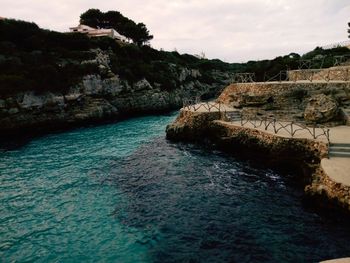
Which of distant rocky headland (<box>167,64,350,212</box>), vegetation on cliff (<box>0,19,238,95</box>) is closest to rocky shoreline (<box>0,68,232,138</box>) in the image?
vegetation on cliff (<box>0,19,238,95</box>)

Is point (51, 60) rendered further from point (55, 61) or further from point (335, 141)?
point (335, 141)

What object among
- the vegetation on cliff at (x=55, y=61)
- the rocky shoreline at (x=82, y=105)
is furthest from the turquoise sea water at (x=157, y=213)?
the vegetation on cliff at (x=55, y=61)

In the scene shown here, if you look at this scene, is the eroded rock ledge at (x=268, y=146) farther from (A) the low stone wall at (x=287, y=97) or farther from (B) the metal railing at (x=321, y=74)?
(B) the metal railing at (x=321, y=74)

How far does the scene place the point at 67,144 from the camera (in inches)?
1395

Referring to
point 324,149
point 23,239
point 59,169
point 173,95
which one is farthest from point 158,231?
point 173,95

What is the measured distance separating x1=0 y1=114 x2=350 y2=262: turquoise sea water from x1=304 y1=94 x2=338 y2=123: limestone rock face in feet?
26.1

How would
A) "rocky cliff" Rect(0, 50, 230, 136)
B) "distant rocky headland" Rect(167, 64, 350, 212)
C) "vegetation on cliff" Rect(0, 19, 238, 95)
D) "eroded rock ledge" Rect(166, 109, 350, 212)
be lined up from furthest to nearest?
"vegetation on cliff" Rect(0, 19, 238, 95) → "rocky cliff" Rect(0, 50, 230, 136) → "distant rocky headland" Rect(167, 64, 350, 212) → "eroded rock ledge" Rect(166, 109, 350, 212)

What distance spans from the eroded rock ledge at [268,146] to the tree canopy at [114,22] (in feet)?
248

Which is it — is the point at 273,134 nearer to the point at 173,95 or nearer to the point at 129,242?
the point at 129,242

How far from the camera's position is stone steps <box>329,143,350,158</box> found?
64.4 feet

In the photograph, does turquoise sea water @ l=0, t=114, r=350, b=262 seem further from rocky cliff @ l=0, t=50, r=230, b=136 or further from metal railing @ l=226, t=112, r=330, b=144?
rocky cliff @ l=0, t=50, r=230, b=136

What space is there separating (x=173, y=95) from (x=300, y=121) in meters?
47.0

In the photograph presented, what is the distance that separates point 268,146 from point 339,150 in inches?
220

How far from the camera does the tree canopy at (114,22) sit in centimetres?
10262
